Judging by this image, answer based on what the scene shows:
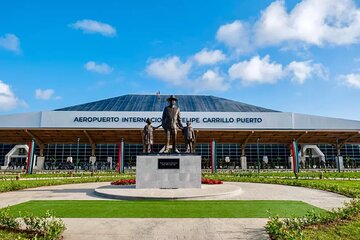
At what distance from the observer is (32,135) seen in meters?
49.7

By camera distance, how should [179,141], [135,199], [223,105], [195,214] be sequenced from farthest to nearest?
1. [223,105]
2. [179,141]
3. [135,199]
4. [195,214]

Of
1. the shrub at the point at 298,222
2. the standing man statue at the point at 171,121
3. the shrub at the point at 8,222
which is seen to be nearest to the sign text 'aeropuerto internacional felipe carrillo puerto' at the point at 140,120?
the standing man statue at the point at 171,121

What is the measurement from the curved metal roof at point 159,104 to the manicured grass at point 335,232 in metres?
44.3

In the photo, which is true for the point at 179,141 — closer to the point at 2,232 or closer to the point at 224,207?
the point at 224,207

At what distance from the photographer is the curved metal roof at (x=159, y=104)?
173ft

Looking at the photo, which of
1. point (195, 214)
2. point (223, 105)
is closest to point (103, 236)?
point (195, 214)

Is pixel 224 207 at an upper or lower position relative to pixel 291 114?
lower

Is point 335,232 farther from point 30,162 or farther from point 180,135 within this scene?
point 180,135

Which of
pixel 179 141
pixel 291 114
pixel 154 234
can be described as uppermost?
pixel 291 114

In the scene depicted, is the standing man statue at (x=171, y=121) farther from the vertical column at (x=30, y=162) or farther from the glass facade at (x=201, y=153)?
the glass facade at (x=201, y=153)

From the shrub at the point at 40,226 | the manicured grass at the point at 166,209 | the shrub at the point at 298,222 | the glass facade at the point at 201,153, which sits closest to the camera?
the shrub at the point at 298,222

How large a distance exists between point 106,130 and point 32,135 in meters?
14.2

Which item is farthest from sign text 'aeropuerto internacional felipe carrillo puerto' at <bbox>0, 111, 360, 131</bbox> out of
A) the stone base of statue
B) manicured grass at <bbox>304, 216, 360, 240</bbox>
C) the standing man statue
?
manicured grass at <bbox>304, 216, 360, 240</bbox>

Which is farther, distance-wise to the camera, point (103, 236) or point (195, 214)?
point (195, 214)
